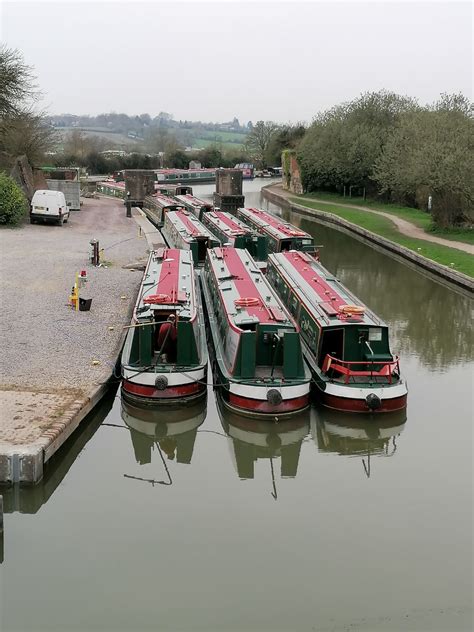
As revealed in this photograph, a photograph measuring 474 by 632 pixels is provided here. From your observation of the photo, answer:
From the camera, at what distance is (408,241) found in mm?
31000

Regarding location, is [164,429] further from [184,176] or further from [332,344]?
[184,176]

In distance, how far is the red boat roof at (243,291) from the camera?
42.9ft

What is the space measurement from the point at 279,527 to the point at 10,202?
23.6 m

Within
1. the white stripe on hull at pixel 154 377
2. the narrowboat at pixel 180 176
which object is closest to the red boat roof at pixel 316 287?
the white stripe on hull at pixel 154 377

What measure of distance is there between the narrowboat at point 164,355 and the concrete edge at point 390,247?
1286 centimetres

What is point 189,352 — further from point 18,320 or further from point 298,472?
point 18,320

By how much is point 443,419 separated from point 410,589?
5315 millimetres

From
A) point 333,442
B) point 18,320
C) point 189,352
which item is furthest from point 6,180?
point 333,442

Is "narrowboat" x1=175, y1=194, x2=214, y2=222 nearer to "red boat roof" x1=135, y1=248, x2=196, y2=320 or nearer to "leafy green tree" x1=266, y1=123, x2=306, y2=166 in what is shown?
"red boat roof" x1=135, y1=248, x2=196, y2=320

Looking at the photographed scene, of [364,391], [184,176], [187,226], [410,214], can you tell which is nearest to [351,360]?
[364,391]

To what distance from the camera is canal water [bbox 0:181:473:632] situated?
24.8 feet

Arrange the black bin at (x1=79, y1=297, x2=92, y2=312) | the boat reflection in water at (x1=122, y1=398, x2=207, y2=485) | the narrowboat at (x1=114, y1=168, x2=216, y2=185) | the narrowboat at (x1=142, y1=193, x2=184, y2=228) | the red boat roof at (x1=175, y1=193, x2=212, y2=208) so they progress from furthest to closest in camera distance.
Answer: the narrowboat at (x1=114, y1=168, x2=216, y2=185) < the red boat roof at (x1=175, y1=193, x2=212, y2=208) < the narrowboat at (x1=142, y1=193, x2=184, y2=228) < the black bin at (x1=79, y1=297, x2=92, y2=312) < the boat reflection in water at (x1=122, y1=398, x2=207, y2=485)

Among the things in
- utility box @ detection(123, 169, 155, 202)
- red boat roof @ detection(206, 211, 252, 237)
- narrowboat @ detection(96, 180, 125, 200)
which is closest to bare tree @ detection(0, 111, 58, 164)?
utility box @ detection(123, 169, 155, 202)

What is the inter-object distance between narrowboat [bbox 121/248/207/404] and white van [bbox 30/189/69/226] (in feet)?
60.7
